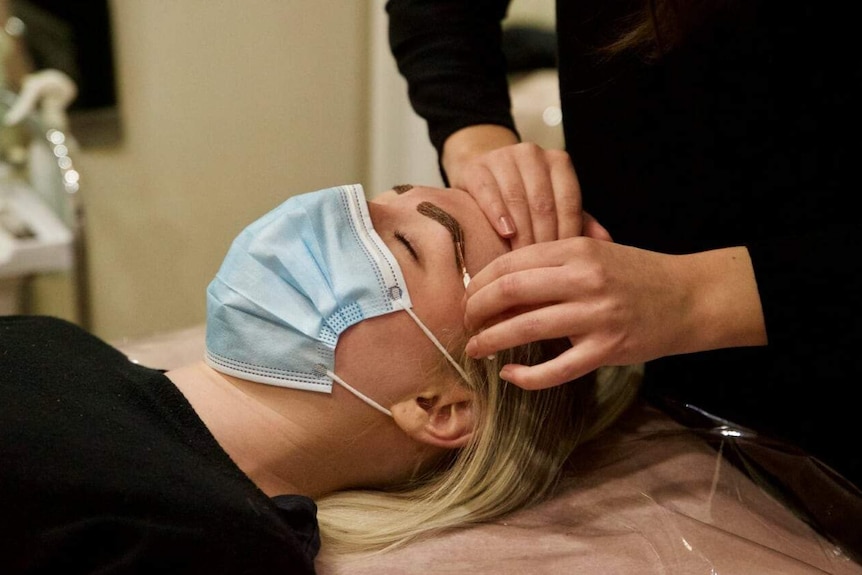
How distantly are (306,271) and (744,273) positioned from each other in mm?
492

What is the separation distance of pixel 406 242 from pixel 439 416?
22cm

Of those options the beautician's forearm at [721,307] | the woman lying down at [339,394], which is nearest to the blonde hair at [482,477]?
the woman lying down at [339,394]

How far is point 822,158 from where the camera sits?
36.4 inches

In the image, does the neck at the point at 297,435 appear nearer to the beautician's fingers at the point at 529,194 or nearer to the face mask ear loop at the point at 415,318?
the face mask ear loop at the point at 415,318

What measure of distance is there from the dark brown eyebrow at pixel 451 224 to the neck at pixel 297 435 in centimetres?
21

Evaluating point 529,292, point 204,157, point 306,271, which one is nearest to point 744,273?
point 529,292

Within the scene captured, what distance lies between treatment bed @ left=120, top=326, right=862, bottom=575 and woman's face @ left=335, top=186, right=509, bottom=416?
7.8 inches

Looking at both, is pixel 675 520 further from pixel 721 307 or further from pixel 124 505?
pixel 124 505

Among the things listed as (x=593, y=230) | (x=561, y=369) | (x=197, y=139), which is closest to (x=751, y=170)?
(x=593, y=230)

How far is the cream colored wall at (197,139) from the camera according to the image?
7.06 feet

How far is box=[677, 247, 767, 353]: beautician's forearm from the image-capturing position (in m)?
0.77

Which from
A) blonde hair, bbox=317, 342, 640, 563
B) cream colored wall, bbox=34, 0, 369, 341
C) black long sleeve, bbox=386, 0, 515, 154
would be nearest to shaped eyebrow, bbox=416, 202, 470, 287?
blonde hair, bbox=317, 342, 640, 563

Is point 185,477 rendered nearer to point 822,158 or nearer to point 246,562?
point 246,562

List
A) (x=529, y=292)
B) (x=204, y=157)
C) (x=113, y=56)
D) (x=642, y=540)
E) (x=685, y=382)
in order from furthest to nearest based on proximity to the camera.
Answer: (x=204, y=157), (x=113, y=56), (x=685, y=382), (x=642, y=540), (x=529, y=292)
